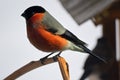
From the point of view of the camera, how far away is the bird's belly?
2.69ft

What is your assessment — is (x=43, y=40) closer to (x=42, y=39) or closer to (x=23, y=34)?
(x=42, y=39)

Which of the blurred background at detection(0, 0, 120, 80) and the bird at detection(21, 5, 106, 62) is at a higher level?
the bird at detection(21, 5, 106, 62)

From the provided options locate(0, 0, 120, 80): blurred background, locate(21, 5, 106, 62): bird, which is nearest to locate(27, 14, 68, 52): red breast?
locate(21, 5, 106, 62): bird

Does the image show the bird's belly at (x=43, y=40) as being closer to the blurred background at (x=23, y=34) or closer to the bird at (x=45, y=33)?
the bird at (x=45, y=33)

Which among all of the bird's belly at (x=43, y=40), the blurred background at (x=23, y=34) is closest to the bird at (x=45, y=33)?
the bird's belly at (x=43, y=40)

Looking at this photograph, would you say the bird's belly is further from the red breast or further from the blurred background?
the blurred background

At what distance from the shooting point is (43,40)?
821 millimetres

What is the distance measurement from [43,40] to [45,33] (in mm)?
16

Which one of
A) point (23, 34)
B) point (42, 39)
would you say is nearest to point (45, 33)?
point (42, 39)

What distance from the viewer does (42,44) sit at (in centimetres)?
82

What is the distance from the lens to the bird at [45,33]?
82cm

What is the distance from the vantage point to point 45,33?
828mm

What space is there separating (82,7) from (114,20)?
0.19 m

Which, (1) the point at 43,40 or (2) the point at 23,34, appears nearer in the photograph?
(1) the point at 43,40
